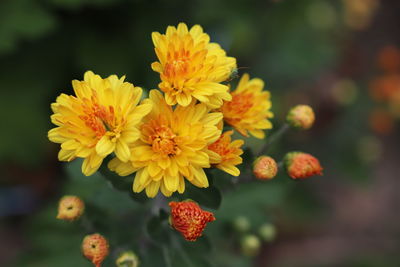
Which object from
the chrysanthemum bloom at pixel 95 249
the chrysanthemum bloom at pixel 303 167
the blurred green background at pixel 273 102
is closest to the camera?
the chrysanthemum bloom at pixel 95 249

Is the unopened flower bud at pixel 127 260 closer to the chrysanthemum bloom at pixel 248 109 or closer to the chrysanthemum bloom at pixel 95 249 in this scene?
the chrysanthemum bloom at pixel 95 249

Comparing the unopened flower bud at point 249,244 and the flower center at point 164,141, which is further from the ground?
the flower center at point 164,141

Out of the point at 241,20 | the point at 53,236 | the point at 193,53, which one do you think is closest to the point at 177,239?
the point at 193,53

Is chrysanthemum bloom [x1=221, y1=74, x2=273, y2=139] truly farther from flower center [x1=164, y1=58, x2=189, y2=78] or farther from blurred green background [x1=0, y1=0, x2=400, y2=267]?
blurred green background [x1=0, y1=0, x2=400, y2=267]

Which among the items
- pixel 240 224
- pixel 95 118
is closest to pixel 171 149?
pixel 95 118

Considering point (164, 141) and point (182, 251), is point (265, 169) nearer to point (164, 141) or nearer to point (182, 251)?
point (164, 141)

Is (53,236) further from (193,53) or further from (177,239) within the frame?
(193,53)

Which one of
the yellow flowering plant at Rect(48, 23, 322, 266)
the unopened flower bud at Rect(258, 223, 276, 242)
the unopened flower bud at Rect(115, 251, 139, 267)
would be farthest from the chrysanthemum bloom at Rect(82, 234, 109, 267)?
the unopened flower bud at Rect(258, 223, 276, 242)

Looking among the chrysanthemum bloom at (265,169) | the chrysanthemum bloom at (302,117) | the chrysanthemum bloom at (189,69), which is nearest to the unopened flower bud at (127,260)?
the chrysanthemum bloom at (265,169)
